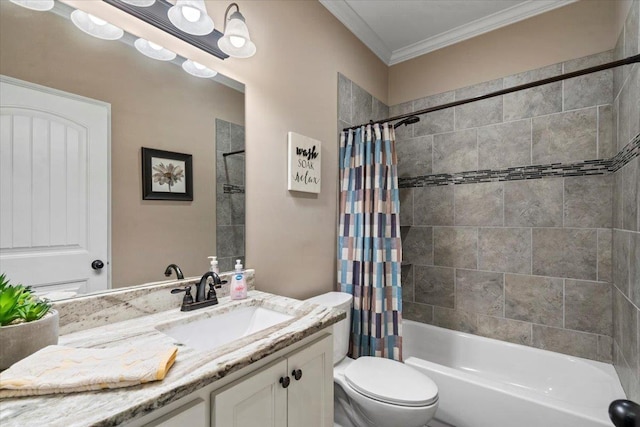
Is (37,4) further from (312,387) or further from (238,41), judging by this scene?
(312,387)

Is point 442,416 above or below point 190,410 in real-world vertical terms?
below

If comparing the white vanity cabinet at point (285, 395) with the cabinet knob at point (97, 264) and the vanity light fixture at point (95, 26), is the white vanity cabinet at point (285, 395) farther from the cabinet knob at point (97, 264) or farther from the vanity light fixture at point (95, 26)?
the vanity light fixture at point (95, 26)

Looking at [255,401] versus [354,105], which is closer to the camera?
[255,401]

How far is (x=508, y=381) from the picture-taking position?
6.91 ft

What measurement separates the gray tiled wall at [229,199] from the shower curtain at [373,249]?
854 millimetres

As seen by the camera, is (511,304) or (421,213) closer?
(511,304)

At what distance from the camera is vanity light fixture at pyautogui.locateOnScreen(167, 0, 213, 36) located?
1151 mm

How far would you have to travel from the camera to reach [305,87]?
6.34 ft

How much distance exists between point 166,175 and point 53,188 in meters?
0.38

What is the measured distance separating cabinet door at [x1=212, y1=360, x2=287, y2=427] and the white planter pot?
0.45 metres

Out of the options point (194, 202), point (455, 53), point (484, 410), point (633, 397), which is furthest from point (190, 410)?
point (455, 53)

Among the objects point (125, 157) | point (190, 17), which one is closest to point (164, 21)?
point (190, 17)

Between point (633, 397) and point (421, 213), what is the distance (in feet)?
5.44

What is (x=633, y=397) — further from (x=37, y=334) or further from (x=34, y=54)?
(x=34, y=54)
